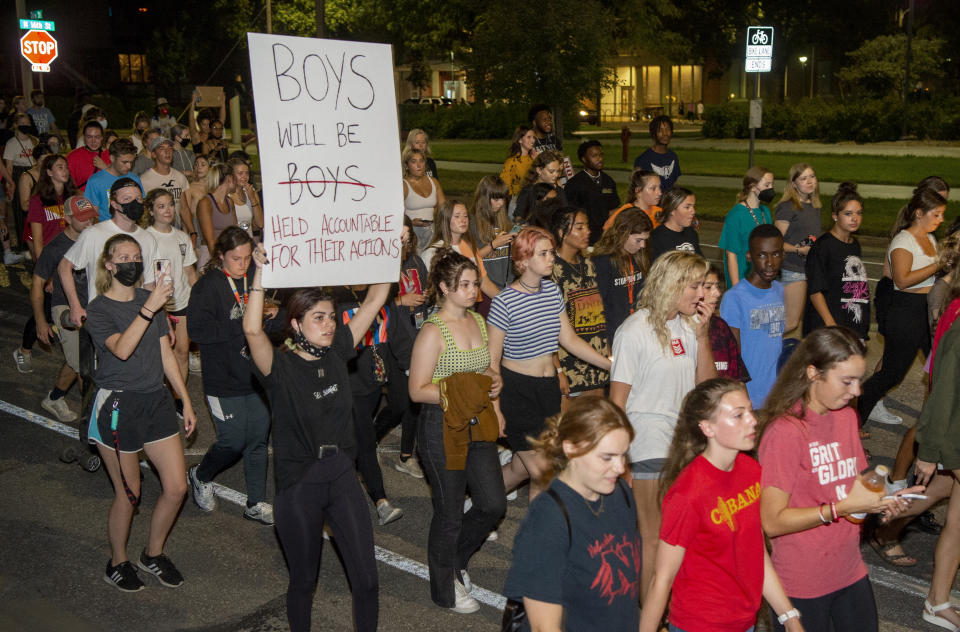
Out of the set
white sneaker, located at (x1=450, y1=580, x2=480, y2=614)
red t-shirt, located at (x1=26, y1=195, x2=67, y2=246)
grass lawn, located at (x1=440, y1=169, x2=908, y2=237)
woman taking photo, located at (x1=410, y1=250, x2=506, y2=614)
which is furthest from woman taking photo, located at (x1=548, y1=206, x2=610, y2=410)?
grass lawn, located at (x1=440, y1=169, x2=908, y2=237)

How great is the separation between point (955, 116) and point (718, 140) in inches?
372

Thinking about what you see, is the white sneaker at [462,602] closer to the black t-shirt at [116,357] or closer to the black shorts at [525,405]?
the black shorts at [525,405]

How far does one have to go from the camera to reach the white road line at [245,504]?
5770mm

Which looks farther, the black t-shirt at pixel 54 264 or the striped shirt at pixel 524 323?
the black t-shirt at pixel 54 264

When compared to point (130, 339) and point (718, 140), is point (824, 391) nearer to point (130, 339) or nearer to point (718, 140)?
point (130, 339)

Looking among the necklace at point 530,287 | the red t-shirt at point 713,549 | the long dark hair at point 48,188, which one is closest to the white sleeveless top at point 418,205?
the long dark hair at point 48,188

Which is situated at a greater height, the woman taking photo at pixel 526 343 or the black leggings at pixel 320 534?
the woman taking photo at pixel 526 343

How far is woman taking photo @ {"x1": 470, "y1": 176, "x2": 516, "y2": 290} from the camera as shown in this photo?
9.02 m

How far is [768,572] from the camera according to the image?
4012 mm

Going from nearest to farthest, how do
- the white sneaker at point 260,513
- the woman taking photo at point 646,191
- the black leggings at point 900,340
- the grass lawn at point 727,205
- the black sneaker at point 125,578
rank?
1. the black sneaker at point 125,578
2. the white sneaker at point 260,513
3. the black leggings at point 900,340
4. the woman taking photo at point 646,191
5. the grass lawn at point 727,205

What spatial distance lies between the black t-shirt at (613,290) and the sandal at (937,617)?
2746 millimetres

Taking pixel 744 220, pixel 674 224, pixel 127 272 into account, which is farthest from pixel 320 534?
pixel 744 220

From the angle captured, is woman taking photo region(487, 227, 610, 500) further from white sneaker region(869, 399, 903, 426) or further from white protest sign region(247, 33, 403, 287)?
white sneaker region(869, 399, 903, 426)

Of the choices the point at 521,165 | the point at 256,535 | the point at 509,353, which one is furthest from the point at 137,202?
the point at 521,165
